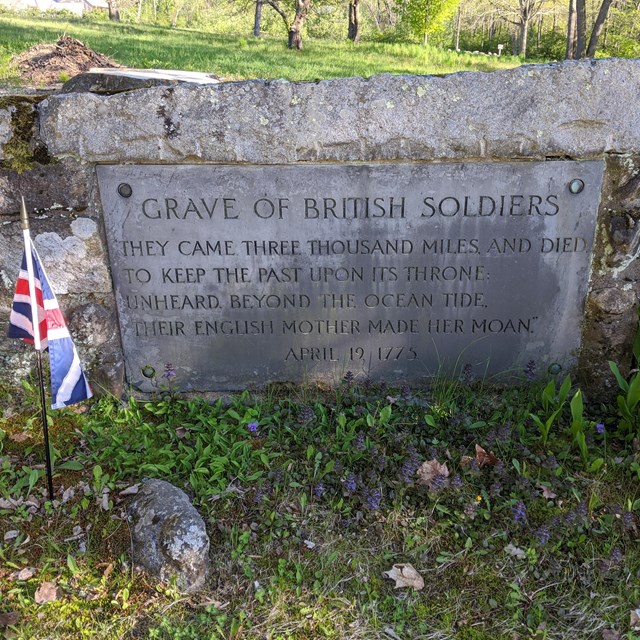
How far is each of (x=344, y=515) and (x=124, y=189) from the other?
1814 millimetres

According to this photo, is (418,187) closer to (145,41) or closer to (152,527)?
(152,527)

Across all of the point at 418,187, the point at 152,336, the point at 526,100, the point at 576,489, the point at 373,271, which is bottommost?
the point at 576,489

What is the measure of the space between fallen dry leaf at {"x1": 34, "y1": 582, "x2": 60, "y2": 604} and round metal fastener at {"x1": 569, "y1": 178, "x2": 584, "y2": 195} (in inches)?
109

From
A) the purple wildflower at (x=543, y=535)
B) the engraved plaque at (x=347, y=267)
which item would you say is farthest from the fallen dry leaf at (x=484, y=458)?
the engraved plaque at (x=347, y=267)

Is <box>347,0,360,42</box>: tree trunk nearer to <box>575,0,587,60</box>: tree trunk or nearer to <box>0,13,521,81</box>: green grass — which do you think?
<box>0,13,521,81</box>: green grass

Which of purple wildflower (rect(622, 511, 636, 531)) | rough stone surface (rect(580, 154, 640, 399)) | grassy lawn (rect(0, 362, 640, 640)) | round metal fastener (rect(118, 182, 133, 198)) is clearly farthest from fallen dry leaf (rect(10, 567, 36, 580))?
rough stone surface (rect(580, 154, 640, 399))

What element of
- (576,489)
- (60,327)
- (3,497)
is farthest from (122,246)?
(576,489)

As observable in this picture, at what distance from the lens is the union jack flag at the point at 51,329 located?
2.31 meters

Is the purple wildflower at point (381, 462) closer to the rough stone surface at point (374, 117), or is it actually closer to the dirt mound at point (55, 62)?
the rough stone surface at point (374, 117)

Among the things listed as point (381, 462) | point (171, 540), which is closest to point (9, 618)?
point (171, 540)

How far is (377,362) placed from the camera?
3.23 metres

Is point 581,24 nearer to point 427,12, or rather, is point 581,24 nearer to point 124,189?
point 427,12

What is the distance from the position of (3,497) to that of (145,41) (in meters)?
15.1

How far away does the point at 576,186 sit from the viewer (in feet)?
9.32
